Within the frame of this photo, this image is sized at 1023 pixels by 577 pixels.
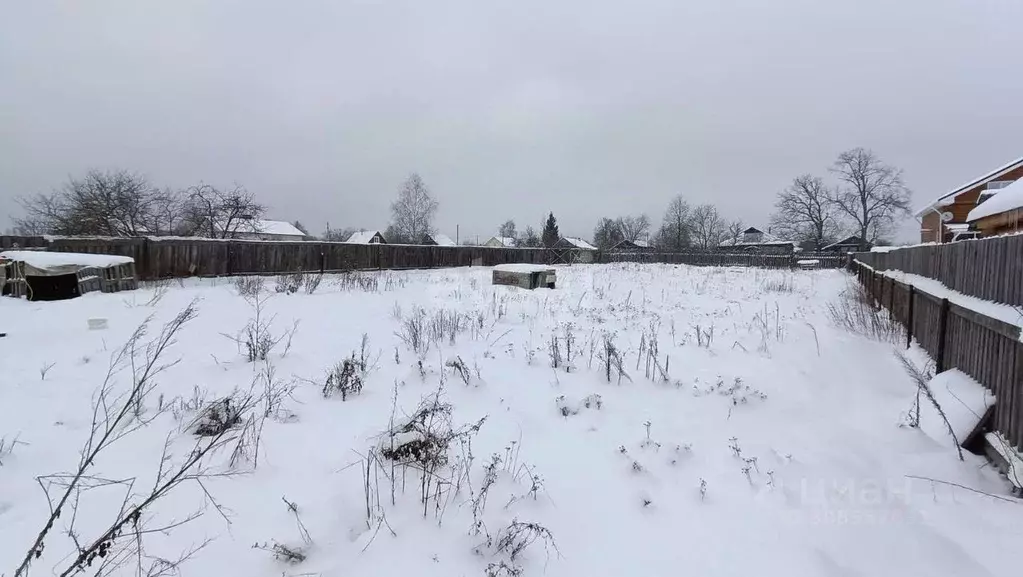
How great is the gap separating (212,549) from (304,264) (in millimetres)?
17016

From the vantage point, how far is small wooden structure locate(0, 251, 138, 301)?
8477 mm

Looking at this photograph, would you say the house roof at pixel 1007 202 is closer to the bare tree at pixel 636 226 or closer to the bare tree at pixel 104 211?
the bare tree at pixel 104 211

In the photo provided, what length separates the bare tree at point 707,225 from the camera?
70.9 meters

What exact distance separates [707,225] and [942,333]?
74.7 metres

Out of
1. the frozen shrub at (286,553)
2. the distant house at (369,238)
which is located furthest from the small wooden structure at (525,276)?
the distant house at (369,238)

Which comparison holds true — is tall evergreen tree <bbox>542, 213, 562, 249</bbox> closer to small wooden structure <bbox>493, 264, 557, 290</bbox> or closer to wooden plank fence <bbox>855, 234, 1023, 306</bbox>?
small wooden structure <bbox>493, 264, 557, 290</bbox>

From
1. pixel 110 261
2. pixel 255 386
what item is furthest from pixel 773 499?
pixel 110 261

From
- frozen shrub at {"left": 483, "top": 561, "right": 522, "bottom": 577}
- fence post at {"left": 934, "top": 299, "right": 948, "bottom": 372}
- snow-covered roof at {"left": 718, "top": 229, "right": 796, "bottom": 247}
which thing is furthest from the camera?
snow-covered roof at {"left": 718, "top": 229, "right": 796, "bottom": 247}

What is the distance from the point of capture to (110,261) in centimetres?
979

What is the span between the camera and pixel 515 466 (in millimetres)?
2938

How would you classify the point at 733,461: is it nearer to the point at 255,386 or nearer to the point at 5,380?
the point at 255,386

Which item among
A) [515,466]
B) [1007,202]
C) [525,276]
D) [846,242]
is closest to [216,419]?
[515,466]

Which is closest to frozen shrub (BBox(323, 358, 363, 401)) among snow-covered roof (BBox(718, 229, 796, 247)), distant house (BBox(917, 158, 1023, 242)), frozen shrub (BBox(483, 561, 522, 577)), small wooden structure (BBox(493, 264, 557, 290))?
frozen shrub (BBox(483, 561, 522, 577))

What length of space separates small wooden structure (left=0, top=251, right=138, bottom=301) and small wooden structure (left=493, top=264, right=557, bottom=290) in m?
9.83
